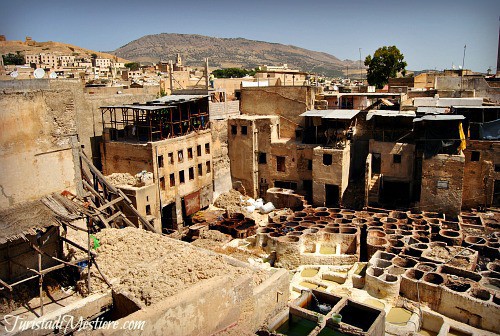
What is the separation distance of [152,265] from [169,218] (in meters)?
12.7

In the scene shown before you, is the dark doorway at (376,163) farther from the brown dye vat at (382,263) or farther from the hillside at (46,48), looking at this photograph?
the hillside at (46,48)

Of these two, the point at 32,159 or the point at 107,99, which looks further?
the point at 107,99

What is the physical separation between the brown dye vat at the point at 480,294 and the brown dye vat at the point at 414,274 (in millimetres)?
1982

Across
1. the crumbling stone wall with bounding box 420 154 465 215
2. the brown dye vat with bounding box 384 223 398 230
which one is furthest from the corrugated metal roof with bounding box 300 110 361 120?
the brown dye vat with bounding box 384 223 398 230

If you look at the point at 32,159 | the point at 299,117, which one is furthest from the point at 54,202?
the point at 299,117

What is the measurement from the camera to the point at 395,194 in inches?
1051

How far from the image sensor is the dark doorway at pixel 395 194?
25516 mm

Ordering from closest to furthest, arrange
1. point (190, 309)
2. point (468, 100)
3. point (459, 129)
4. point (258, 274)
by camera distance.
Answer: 1. point (190, 309)
2. point (258, 274)
3. point (459, 129)
4. point (468, 100)

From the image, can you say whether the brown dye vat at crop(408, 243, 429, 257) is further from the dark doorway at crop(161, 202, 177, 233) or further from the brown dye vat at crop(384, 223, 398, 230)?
the dark doorway at crop(161, 202, 177, 233)

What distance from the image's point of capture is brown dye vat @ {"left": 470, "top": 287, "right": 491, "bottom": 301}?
15.7 m

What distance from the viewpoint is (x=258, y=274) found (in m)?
13.6

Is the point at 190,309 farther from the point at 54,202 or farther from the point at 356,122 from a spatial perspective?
the point at 356,122

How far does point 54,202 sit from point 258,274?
690cm

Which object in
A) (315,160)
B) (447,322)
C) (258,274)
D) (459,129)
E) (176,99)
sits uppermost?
(176,99)
